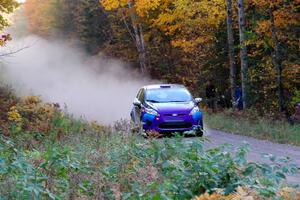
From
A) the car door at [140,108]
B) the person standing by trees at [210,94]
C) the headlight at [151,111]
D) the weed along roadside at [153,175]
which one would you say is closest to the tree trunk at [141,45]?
the person standing by trees at [210,94]

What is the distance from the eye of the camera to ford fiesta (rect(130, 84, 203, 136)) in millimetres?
17094

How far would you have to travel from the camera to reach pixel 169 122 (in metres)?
17.1

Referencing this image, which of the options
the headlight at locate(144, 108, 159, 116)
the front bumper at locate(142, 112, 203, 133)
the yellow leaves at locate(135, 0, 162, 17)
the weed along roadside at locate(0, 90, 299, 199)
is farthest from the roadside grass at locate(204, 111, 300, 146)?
the weed along roadside at locate(0, 90, 299, 199)

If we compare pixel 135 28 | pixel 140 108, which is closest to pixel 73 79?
pixel 135 28

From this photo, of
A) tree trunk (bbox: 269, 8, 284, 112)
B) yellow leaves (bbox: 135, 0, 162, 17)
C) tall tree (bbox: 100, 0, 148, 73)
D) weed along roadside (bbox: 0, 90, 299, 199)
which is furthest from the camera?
tall tree (bbox: 100, 0, 148, 73)

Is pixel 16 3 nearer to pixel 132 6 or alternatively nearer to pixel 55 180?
pixel 55 180

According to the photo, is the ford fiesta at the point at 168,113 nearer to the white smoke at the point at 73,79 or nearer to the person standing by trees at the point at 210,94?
the white smoke at the point at 73,79

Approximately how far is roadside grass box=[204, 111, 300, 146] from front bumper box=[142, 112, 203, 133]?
2.31 meters

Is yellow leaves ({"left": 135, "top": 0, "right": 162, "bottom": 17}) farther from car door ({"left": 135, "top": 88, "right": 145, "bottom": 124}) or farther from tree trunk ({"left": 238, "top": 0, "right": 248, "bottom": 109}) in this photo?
car door ({"left": 135, "top": 88, "right": 145, "bottom": 124})

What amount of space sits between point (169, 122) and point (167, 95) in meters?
1.67

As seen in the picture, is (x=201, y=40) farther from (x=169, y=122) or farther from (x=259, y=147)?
(x=259, y=147)

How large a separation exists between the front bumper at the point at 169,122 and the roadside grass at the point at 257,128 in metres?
2.31

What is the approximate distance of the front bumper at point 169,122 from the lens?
17.1 meters

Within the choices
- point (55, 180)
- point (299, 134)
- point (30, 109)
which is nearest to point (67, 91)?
point (30, 109)
